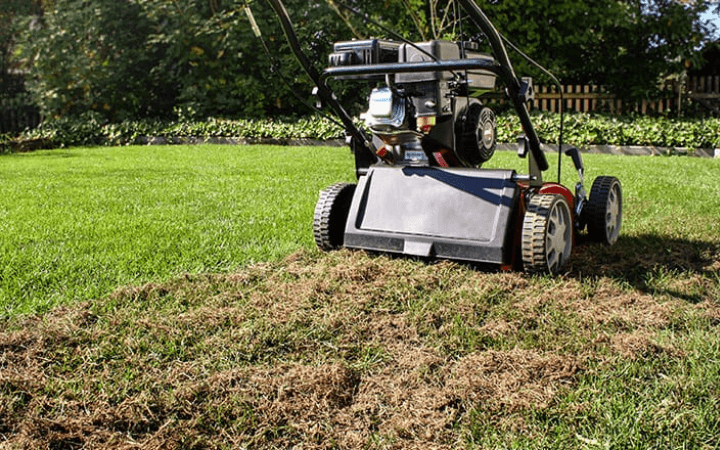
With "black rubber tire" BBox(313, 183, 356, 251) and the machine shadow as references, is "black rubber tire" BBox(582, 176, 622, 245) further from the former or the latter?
"black rubber tire" BBox(313, 183, 356, 251)

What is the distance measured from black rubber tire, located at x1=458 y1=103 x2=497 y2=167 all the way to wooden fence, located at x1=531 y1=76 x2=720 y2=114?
9.19 metres

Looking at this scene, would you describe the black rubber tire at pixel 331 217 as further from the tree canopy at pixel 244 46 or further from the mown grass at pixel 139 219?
the tree canopy at pixel 244 46

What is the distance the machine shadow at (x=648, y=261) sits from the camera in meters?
3.36

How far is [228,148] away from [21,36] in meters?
6.78

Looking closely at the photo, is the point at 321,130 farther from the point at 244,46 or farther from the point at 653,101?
the point at 653,101

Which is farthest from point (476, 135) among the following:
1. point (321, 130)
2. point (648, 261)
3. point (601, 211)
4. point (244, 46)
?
point (244, 46)

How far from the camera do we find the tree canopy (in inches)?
511

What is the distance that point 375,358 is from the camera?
250 centimetres

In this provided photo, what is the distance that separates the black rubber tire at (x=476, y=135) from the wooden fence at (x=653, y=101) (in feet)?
30.2

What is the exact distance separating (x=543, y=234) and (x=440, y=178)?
2.03ft

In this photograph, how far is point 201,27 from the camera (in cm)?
1381

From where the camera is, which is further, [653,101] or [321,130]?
[653,101]

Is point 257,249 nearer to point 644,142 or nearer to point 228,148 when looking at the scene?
point 228,148

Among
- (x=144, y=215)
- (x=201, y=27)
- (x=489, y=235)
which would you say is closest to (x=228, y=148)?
(x=201, y=27)
